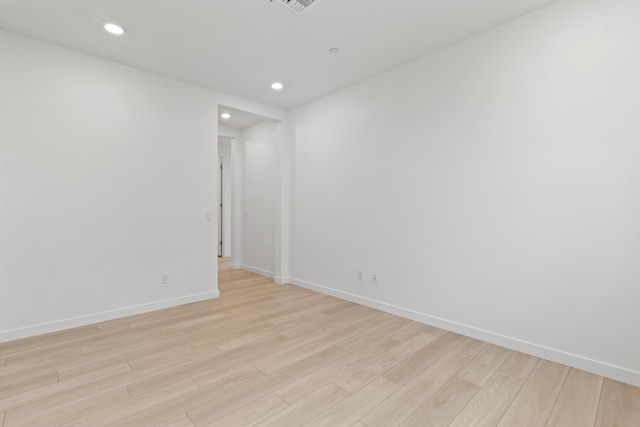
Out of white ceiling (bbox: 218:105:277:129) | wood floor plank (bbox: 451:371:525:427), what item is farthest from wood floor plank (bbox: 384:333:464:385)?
white ceiling (bbox: 218:105:277:129)


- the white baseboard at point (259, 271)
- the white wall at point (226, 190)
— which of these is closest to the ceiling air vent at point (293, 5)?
the white baseboard at point (259, 271)

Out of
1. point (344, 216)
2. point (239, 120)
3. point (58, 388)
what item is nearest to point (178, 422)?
point (58, 388)

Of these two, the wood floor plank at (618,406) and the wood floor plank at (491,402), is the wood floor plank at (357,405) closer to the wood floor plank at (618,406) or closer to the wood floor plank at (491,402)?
the wood floor plank at (491,402)

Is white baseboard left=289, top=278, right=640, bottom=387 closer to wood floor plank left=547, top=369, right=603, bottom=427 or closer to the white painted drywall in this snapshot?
wood floor plank left=547, top=369, right=603, bottom=427

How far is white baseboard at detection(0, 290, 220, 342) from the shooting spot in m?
2.64

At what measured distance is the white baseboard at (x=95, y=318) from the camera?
8.67ft

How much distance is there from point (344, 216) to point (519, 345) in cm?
222

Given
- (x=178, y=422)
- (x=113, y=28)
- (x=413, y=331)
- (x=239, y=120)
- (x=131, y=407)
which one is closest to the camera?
(x=178, y=422)

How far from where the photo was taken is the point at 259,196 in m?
5.30

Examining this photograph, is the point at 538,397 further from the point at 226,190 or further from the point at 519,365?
the point at 226,190

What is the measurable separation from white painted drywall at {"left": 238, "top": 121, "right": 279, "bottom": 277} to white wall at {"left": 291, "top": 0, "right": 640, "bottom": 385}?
70.6 inches

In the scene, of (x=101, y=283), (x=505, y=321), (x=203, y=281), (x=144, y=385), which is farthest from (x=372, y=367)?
(x=101, y=283)

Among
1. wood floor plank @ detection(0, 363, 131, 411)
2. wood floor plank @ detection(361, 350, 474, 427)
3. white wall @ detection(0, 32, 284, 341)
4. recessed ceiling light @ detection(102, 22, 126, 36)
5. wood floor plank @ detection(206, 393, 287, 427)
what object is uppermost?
recessed ceiling light @ detection(102, 22, 126, 36)

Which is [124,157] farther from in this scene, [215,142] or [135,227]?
[215,142]
